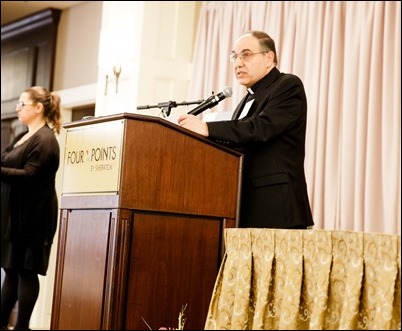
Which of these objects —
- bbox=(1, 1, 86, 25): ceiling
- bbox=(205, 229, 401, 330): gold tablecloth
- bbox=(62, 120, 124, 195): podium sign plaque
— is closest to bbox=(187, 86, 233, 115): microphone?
bbox=(62, 120, 124, 195): podium sign plaque

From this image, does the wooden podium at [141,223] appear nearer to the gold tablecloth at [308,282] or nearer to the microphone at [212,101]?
the microphone at [212,101]

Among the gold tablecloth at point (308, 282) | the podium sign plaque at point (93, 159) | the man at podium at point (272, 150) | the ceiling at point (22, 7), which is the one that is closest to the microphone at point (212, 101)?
the man at podium at point (272, 150)

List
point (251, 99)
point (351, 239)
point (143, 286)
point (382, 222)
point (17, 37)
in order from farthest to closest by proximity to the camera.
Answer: point (17, 37) < point (382, 222) < point (251, 99) < point (143, 286) < point (351, 239)

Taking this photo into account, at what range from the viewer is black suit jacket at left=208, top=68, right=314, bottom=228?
278cm

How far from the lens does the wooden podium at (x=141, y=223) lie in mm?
2537

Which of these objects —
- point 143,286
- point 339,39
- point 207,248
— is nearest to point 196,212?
point 207,248

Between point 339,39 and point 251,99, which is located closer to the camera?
point 251,99

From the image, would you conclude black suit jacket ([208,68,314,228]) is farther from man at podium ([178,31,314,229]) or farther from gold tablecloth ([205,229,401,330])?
gold tablecloth ([205,229,401,330])

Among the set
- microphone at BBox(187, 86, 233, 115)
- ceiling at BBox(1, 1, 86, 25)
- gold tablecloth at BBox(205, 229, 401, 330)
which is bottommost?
gold tablecloth at BBox(205, 229, 401, 330)

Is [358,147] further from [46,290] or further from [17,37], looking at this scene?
[17,37]

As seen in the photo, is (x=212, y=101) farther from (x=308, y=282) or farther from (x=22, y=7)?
(x=22, y=7)

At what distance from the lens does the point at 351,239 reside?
6.72 feet

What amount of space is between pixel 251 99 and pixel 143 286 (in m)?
0.90

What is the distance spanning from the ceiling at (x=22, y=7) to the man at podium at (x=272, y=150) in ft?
16.1
